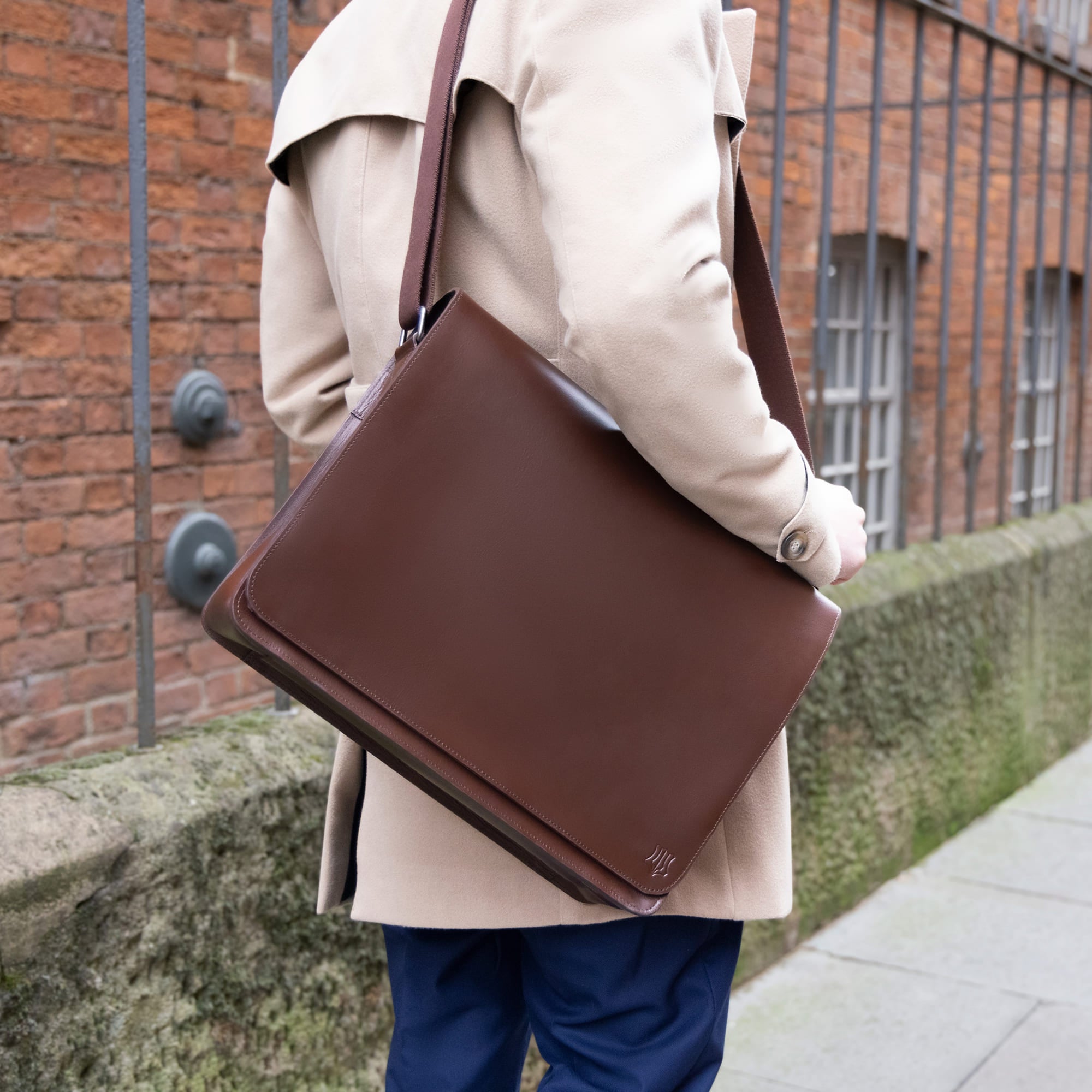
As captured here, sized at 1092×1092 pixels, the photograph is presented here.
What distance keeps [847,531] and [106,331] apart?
2516 millimetres

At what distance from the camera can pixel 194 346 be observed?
3652 mm

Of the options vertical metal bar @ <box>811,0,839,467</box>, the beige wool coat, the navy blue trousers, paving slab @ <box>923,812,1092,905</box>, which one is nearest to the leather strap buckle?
the beige wool coat

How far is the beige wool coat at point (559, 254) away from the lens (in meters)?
1.18

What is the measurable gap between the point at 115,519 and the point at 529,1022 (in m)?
2.24

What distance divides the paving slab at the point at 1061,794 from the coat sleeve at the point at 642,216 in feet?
11.2

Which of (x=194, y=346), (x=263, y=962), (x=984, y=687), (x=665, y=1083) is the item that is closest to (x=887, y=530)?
(x=984, y=687)

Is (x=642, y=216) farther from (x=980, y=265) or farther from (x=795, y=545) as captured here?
(x=980, y=265)

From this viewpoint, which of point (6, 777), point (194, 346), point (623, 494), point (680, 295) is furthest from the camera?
point (194, 346)

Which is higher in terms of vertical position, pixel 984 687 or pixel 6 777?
pixel 6 777

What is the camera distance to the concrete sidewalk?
2654 mm

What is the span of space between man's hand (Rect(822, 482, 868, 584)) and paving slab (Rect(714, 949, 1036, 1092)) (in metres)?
1.55

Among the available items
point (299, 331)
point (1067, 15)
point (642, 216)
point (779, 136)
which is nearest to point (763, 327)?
point (642, 216)

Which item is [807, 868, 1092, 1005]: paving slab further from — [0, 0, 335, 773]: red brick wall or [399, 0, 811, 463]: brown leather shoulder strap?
[399, 0, 811, 463]: brown leather shoulder strap

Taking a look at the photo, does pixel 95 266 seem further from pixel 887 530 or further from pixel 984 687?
pixel 887 530
